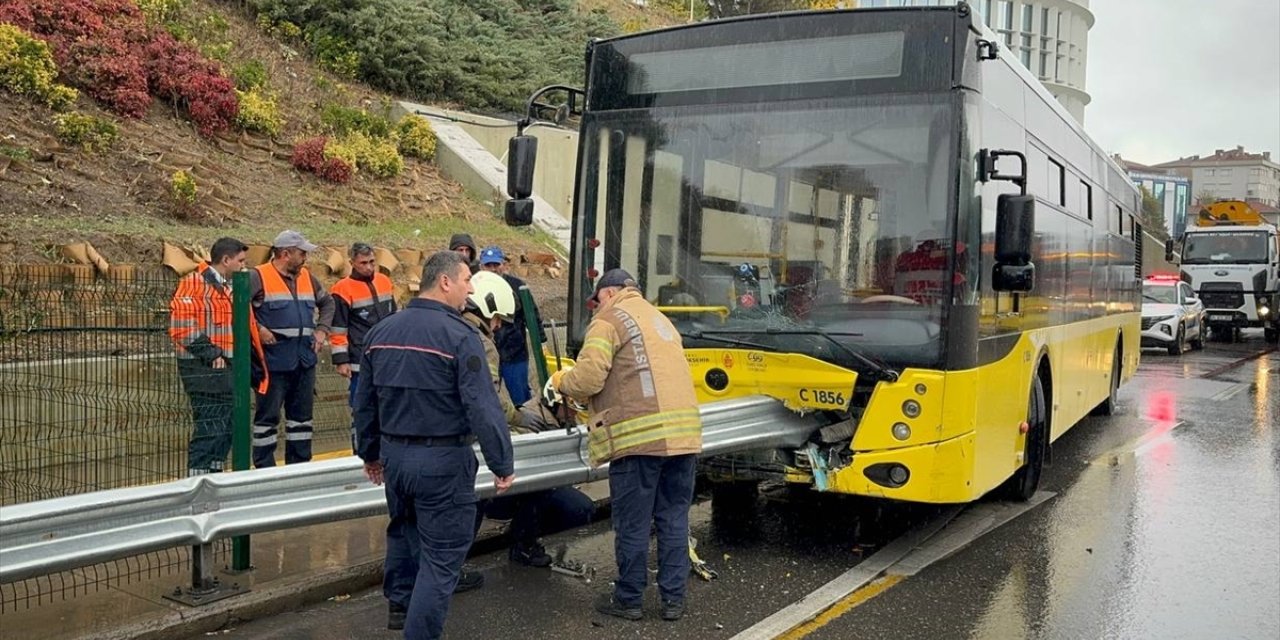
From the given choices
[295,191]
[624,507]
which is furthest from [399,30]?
[624,507]

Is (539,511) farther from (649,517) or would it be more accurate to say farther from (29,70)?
(29,70)

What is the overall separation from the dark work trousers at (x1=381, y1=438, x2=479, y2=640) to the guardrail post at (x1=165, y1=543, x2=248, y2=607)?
1334 mm

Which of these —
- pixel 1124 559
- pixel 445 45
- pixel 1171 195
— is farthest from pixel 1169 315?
pixel 1171 195

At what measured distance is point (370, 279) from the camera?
823 centimetres

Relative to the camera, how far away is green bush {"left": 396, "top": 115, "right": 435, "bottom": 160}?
1805 cm

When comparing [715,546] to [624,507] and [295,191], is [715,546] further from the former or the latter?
[295,191]

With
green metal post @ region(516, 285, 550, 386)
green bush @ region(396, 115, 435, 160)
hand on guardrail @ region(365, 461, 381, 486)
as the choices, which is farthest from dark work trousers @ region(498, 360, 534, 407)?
green bush @ region(396, 115, 435, 160)

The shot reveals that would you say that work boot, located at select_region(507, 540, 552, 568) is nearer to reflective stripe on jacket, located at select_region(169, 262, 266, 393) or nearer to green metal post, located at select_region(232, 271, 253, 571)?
green metal post, located at select_region(232, 271, 253, 571)

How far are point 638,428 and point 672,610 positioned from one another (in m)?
0.97

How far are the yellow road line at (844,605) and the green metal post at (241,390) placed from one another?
2865 millimetres

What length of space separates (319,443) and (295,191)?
6600 millimetres

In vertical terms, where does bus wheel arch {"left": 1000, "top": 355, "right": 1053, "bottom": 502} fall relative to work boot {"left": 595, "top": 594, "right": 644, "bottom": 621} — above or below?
above

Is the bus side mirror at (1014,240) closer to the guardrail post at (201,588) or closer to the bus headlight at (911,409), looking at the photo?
the bus headlight at (911,409)

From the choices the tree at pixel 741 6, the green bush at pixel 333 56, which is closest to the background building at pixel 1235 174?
the tree at pixel 741 6
